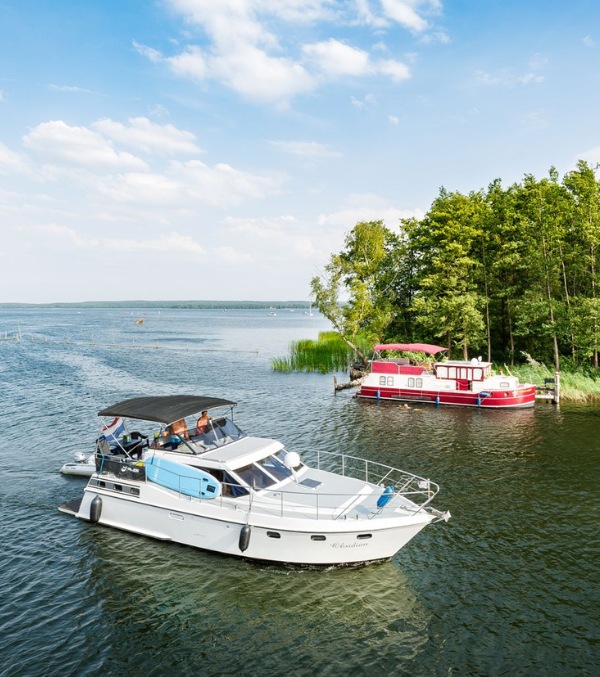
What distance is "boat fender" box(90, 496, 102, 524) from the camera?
1717 centimetres

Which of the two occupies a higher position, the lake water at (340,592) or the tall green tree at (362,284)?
the tall green tree at (362,284)

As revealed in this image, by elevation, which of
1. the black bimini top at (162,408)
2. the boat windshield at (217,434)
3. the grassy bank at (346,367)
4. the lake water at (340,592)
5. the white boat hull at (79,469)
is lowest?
the lake water at (340,592)

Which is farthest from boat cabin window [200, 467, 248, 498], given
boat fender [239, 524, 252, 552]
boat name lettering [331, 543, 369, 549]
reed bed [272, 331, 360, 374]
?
reed bed [272, 331, 360, 374]

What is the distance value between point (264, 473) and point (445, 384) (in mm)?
26302

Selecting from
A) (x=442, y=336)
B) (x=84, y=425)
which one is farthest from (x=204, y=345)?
(x=84, y=425)

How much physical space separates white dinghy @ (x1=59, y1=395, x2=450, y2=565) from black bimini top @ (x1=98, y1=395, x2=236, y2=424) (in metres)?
0.05

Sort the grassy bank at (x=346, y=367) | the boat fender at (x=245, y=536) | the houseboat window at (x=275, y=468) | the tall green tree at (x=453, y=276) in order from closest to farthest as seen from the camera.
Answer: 1. the boat fender at (x=245, y=536)
2. the houseboat window at (x=275, y=468)
3. the grassy bank at (x=346, y=367)
4. the tall green tree at (x=453, y=276)

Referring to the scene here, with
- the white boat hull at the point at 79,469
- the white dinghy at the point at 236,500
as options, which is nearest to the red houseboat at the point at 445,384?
the white dinghy at the point at 236,500

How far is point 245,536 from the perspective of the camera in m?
14.4

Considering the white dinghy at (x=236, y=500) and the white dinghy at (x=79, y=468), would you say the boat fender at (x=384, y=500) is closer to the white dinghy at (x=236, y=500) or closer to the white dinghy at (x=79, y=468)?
the white dinghy at (x=236, y=500)

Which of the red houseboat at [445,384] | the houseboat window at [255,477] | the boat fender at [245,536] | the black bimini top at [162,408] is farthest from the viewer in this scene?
the red houseboat at [445,384]

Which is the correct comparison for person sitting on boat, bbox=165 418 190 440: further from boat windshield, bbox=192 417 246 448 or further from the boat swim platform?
the boat swim platform

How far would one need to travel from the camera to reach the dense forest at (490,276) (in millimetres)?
41438

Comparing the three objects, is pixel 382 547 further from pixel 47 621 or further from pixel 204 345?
pixel 204 345
